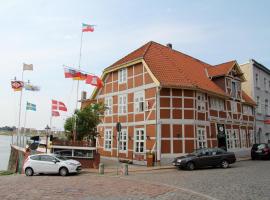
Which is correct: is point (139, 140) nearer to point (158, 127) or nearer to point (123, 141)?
point (123, 141)

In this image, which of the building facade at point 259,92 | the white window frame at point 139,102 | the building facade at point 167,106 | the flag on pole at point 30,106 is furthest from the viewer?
the flag on pole at point 30,106

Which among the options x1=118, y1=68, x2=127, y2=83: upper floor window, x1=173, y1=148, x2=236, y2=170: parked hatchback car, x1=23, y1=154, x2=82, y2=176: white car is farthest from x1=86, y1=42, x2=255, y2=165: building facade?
x1=23, y1=154, x2=82, y2=176: white car

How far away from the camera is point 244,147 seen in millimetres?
34750

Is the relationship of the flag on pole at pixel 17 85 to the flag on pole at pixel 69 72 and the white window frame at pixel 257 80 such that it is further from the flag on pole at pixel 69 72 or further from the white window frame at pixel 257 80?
the white window frame at pixel 257 80

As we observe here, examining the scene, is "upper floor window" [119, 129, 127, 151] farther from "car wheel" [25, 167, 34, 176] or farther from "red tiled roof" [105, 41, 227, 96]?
"car wheel" [25, 167, 34, 176]

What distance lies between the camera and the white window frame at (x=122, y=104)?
98.8 feet

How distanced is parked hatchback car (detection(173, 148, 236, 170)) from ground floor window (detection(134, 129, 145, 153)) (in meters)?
4.87

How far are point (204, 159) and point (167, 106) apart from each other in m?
5.78

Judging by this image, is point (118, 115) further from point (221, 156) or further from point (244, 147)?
point (244, 147)

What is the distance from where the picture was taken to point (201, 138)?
1085 inches

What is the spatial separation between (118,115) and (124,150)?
377cm

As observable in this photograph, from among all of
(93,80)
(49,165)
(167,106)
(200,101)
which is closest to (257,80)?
(200,101)

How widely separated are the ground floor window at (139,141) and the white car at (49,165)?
24.3 feet

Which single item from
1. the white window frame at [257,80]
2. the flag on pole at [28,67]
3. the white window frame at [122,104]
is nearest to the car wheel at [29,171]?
the white window frame at [122,104]
